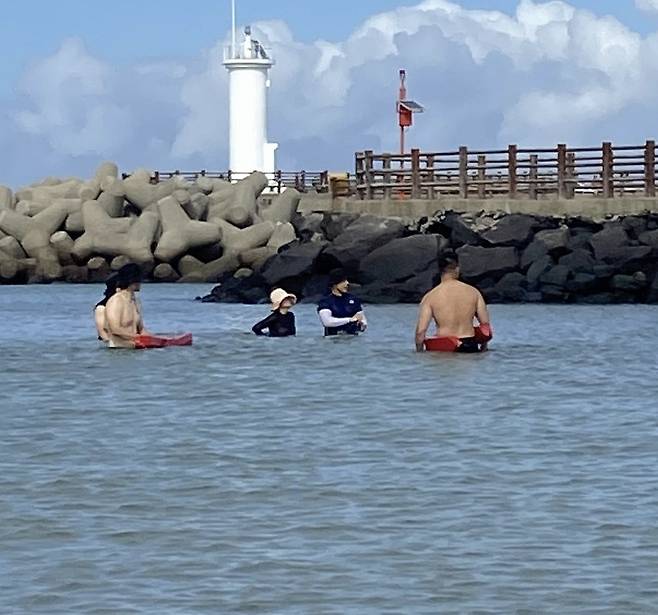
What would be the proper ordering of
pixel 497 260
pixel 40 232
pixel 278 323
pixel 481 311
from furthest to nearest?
1. pixel 40 232
2. pixel 497 260
3. pixel 278 323
4. pixel 481 311

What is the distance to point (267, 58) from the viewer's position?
69.1 m

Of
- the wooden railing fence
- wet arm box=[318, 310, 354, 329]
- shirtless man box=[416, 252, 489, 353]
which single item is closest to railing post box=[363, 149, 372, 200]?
the wooden railing fence

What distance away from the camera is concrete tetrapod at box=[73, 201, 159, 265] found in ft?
165

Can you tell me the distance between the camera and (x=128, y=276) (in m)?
21.0

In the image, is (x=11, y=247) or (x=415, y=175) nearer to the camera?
(x=415, y=175)

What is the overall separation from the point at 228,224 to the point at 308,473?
39.0 meters

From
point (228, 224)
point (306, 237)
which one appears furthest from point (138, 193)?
point (306, 237)

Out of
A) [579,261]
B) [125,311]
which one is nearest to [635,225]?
[579,261]

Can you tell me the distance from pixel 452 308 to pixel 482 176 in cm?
2235

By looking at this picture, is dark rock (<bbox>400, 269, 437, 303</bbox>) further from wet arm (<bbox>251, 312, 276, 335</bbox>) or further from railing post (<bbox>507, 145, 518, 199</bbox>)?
wet arm (<bbox>251, 312, 276, 335</bbox>)

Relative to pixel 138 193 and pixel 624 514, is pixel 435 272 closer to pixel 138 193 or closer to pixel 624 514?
pixel 138 193

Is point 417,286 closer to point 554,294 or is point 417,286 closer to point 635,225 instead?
point 554,294

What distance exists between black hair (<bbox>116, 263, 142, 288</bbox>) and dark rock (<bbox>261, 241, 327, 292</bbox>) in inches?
619

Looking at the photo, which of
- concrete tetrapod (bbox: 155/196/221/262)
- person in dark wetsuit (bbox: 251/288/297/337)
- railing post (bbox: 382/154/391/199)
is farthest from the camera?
concrete tetrapod (bbox: 155/196/221/262)
